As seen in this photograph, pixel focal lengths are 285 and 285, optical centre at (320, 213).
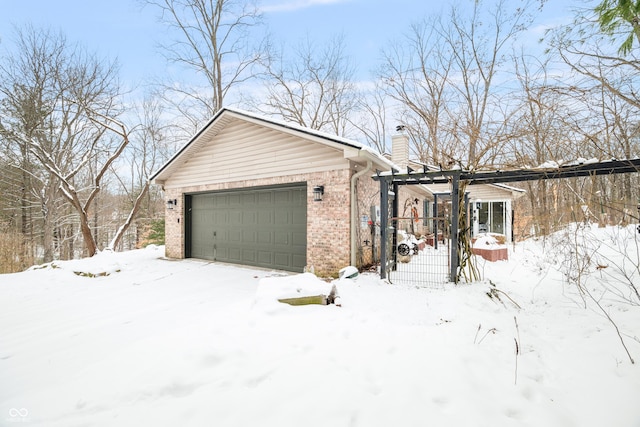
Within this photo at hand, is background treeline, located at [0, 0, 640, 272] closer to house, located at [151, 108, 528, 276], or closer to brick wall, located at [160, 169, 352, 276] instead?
house, located at [151, 108, 528, 276]

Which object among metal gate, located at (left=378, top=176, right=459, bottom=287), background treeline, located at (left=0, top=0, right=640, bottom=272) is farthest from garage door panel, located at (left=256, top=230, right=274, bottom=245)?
background treeline, located at (left=0, top=0, right=640, bottom=272)

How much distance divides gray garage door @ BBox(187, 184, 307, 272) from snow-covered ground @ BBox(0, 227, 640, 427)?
2.75m

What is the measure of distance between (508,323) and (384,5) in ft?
34.5

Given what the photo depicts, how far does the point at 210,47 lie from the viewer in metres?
14.9

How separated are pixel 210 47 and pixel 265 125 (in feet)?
35.8

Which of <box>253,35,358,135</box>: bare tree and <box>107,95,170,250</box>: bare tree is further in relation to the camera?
<box>107,95,170,250</box>: bare tree

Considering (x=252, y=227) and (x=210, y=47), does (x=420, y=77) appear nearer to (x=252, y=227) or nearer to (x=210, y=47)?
(x=210, y=47)

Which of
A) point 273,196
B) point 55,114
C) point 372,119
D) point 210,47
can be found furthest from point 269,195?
point 372,119

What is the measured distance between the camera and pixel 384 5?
9.80 meters

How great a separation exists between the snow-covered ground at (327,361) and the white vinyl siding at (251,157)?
320cm

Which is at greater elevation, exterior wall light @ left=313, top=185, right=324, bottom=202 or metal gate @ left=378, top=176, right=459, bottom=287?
exterior wall light @ left=313, top=185, right=324, bottom=202

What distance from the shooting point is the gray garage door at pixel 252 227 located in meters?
7.34

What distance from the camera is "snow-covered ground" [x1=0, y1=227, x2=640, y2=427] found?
2.06 meters

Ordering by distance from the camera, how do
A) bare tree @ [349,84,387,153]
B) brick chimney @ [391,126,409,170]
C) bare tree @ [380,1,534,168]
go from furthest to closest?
bare tree @ [349,84,387,153] < bare tree @ [380,1,534,168] < brick chimney @ [391,126,409,170]
